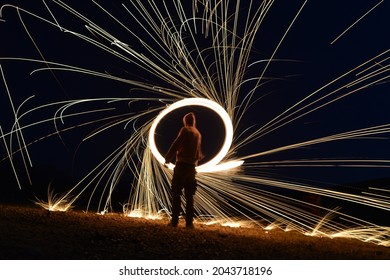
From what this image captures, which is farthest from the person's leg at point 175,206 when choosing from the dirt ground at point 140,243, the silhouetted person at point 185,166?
the dirt ground at point 140,243

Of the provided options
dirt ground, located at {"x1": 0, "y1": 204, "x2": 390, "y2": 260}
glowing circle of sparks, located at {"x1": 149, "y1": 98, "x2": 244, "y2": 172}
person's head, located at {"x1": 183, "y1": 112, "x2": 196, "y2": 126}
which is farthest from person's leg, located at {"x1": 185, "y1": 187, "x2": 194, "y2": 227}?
person's head, located at {"x1": 183, "y1": 112, "x2": 196, "y2": 126}

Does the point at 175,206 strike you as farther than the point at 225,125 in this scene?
No

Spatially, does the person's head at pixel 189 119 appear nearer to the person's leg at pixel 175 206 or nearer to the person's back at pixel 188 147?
the person's back at pixel 188 147

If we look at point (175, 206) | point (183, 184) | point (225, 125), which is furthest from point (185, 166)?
point (225, 125)

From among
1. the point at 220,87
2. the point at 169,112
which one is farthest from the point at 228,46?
the point at 169,112

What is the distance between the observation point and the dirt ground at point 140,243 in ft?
16.8

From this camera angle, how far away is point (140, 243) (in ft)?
18.5

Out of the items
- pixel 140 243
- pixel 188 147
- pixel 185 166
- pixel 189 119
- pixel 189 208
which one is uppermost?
pixel 189 119

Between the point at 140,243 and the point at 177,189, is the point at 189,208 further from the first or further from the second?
the point at 140,243

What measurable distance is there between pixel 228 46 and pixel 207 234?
3409mm

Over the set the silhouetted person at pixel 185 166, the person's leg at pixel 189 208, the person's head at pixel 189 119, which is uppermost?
the person's head at pixel 189 119

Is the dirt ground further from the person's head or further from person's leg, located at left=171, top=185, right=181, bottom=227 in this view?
the person's head

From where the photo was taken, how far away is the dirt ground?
5117 millimetres

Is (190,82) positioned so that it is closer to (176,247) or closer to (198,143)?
(198,143)
